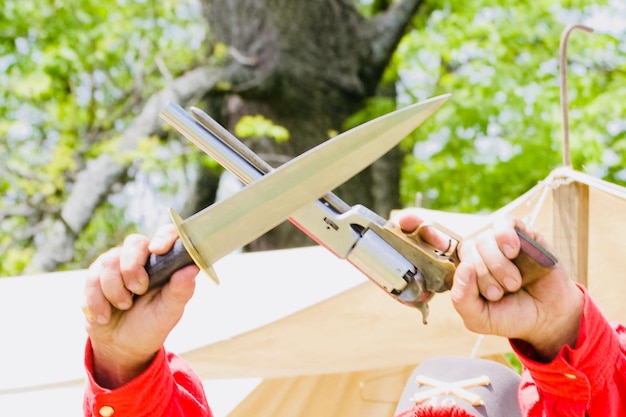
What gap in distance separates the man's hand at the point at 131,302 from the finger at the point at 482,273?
12.8 inches

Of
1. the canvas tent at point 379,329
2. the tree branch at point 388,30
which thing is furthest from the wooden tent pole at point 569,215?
the tree branch at point 388,30

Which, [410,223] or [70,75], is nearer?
[410,223]

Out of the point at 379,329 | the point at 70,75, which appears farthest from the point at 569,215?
the point at 70,75

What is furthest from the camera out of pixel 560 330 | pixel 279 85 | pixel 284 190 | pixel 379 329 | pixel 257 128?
pixel 279 85

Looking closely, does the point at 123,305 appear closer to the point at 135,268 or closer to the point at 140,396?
the point at 135,268

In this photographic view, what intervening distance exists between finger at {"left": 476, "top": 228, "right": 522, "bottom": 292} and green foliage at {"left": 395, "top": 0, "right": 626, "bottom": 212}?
451 cm

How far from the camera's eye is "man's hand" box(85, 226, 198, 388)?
90 centimetres

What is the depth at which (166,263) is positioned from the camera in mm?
895

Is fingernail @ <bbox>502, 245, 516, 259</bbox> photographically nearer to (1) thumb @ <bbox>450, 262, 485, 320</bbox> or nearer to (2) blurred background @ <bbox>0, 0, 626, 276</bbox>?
(1) thumb @ <bbox>450, 262, 485, 320</bbox>

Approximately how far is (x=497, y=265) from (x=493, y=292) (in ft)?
0.13

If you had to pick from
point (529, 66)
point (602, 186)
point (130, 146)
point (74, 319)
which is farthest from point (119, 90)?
point (602, 186)

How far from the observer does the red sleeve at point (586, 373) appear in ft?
3.32

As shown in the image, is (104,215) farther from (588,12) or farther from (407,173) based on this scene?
(588,12)

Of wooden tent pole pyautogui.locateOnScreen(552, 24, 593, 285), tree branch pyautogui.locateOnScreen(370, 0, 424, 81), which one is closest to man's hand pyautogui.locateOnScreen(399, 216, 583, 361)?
wooden tent pole pyautogui.locateOnScreen(552, 24, 593, 285)
